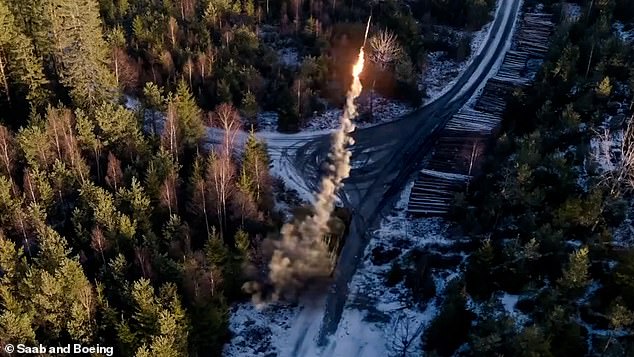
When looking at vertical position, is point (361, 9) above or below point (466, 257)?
above

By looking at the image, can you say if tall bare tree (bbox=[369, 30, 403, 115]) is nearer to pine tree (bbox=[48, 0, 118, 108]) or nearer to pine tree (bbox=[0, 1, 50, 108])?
pine tree (bbox=[48, 0, 118, 108])

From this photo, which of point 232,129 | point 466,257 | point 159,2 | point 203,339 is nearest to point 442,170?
point 466,257

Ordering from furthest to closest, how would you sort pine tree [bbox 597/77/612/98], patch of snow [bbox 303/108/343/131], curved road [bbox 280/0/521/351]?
1. patch of snow [bbox 303/108/343/131]
2. pine tree [bbox 597/77/612/98]
3. curved road [bbox 280/0/521/351]

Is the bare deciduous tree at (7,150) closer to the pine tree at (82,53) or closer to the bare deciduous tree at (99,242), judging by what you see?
the pine tree at (82,53)

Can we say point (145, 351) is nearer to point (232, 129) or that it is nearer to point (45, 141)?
point (45, 141)

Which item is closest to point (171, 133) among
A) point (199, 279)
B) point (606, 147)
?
point (199, 279)

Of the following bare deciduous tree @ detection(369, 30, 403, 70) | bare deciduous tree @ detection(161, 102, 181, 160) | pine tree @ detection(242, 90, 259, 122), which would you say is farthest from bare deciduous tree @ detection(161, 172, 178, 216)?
bare deciduous tree @ detection(369, 30, 403, 70)

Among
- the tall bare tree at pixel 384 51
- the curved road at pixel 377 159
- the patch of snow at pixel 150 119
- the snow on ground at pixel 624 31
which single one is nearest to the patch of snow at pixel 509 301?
the curved road at pixel 377 159
